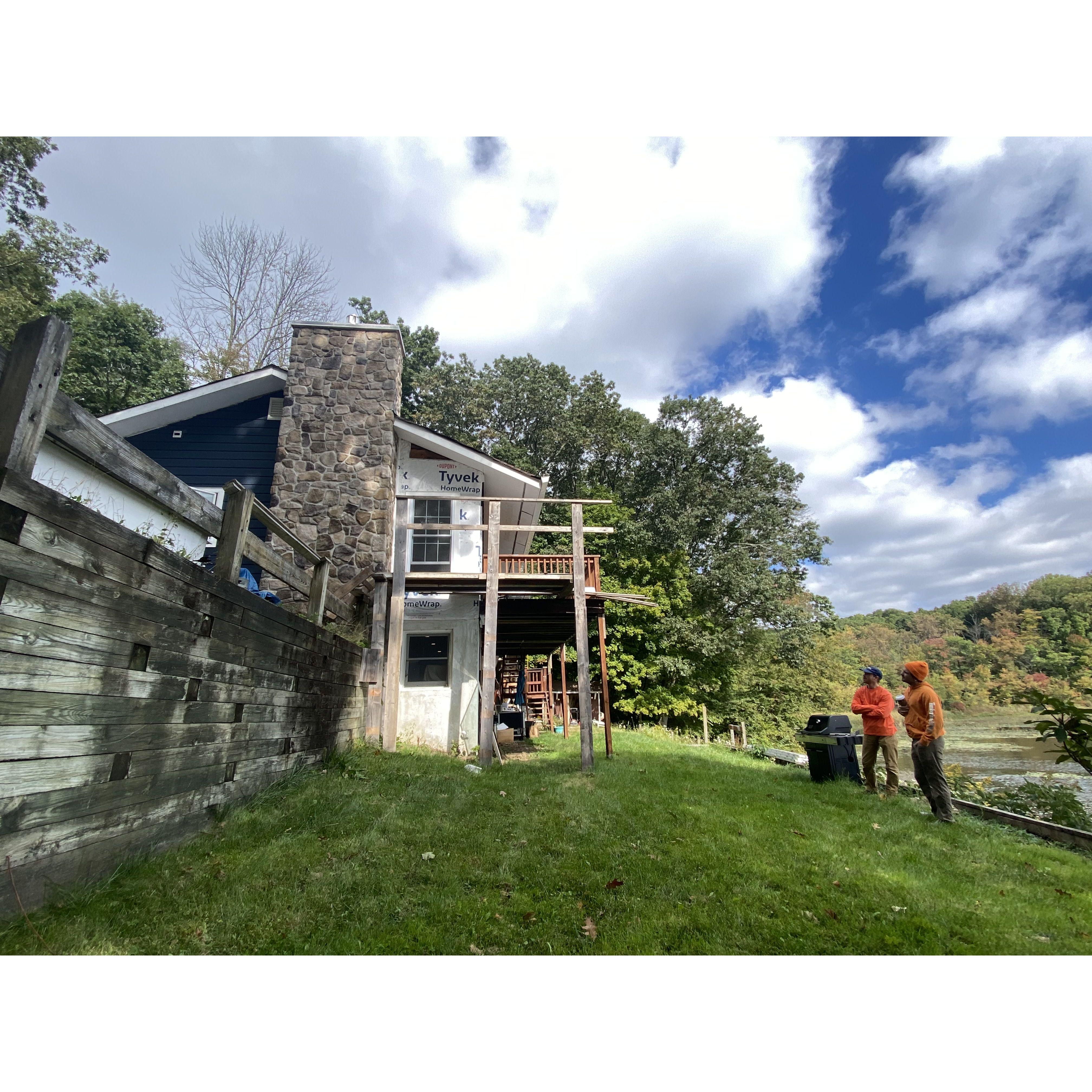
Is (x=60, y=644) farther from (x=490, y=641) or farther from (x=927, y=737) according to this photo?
(x=927, y=737)

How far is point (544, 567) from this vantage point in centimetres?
1012

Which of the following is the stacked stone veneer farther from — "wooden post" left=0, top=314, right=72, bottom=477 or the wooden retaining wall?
"wooden post" left=0, top=314, right=72, bottom=477

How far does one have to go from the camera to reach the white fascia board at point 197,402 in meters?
10.7

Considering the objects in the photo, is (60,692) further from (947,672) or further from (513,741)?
(947,672)

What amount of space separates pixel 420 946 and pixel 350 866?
115 centimetres

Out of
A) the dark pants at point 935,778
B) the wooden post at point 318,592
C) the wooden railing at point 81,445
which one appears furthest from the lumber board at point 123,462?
the dark pants at point 935,778

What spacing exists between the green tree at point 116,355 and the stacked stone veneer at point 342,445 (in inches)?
519

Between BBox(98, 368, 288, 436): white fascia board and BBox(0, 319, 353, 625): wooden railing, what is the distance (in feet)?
25.7

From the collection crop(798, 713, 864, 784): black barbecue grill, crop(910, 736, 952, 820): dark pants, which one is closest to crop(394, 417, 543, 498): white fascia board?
crop(798, 713, 864, 784): black barbecue grill

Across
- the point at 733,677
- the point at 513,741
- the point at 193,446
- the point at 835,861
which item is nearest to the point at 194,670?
the point at 835,861

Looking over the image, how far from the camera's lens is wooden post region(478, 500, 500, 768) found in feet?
26.4

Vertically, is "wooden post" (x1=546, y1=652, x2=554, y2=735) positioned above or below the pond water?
above

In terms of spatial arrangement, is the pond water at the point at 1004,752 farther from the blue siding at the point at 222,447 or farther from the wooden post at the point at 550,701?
the blue siding at the point at 222,447

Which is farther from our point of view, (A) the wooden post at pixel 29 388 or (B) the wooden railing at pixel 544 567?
(B) the wooden railing at pixel 544 567
